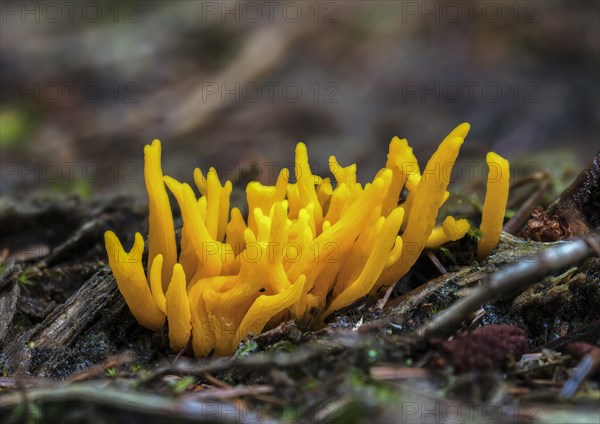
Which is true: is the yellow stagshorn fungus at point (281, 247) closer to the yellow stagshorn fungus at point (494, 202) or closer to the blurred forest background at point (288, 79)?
the yellow stagshorn fungus at point (494, 202)

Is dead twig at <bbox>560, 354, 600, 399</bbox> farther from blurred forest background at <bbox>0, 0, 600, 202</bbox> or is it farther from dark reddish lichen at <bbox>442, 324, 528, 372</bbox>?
blurred forest background at <bbox>0, 0, 600, 202</bbox>

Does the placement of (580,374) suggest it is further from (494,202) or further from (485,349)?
(494,202)

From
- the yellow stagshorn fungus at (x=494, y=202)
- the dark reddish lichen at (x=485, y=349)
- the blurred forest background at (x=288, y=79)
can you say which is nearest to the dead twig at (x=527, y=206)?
the yellow stagshorn fungus at (x=494, y=202)

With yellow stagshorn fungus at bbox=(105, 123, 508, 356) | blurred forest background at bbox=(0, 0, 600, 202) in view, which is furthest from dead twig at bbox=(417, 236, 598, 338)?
blurred forest background at bbox=(0, 0, 600, 202)

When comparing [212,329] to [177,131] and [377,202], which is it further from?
[177,131]

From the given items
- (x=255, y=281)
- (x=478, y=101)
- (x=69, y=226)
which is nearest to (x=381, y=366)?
(x=255, y=281)

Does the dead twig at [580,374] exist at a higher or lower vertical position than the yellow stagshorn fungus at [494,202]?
lower

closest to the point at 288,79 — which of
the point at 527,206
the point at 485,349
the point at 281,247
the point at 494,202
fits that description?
the point at 527,206
